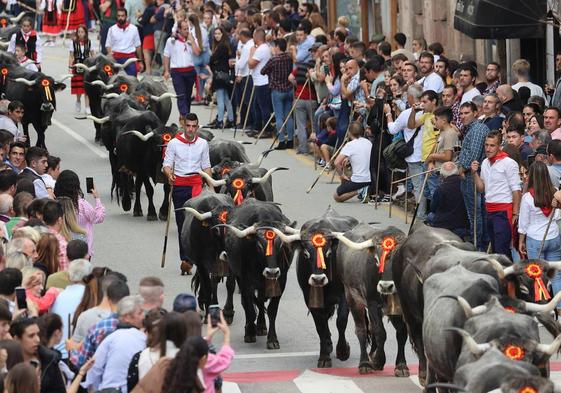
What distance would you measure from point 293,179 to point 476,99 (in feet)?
20.0

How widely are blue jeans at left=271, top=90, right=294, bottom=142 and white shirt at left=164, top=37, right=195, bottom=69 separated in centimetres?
269

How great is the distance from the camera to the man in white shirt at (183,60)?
3406 centimetres

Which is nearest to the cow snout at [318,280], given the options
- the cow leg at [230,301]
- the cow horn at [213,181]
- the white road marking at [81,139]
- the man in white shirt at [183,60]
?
the cow leg at [230,301]

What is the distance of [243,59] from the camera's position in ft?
110

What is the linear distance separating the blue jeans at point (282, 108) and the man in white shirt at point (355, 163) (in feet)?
15.4

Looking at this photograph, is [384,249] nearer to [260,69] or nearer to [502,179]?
[502,179]

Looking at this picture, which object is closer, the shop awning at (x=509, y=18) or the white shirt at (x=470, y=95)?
the white shirt at (x=470, y=95)

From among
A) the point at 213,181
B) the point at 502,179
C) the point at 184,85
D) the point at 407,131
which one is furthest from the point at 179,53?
the point at 502,179

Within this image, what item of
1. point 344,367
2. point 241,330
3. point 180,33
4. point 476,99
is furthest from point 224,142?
point 180,33

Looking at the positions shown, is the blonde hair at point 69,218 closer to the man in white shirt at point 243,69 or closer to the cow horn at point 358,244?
the cow horn at point 358,244

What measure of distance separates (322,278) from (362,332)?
68cm

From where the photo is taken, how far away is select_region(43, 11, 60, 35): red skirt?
48000 mm

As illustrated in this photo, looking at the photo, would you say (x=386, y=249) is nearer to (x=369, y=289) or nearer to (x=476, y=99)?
(x=369, y=289)

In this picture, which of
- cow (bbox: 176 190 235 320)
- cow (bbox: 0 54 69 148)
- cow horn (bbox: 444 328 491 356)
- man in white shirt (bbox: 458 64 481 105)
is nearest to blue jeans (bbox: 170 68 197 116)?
cow (bbox: 0 54 69 148)
